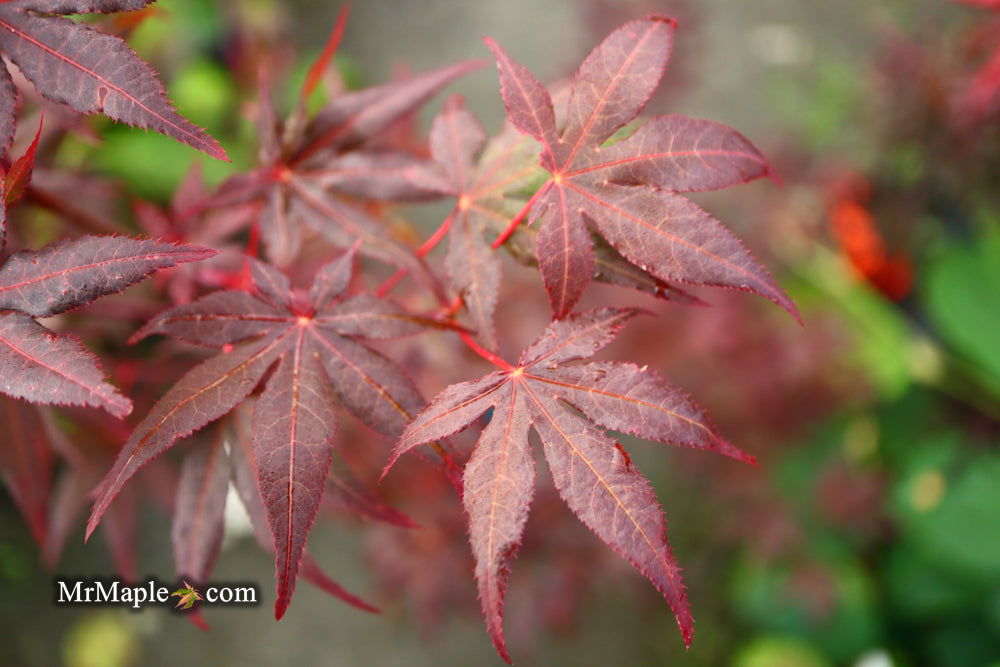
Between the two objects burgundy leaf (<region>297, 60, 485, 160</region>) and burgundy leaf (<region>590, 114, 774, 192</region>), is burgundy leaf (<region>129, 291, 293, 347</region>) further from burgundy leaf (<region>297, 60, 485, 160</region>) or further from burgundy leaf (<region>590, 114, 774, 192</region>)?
burgundy leaf (<region>590, 114, 774, 192</region>)

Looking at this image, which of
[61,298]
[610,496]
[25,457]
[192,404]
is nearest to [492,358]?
[610,496]

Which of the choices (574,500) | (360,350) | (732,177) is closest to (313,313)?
(360,350)

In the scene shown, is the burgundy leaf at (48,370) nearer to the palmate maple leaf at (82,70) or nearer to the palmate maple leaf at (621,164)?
the palmate maple leaf at (82,70)

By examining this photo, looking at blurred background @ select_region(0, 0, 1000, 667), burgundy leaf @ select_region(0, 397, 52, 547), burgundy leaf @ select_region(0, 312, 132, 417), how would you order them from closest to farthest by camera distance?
burgundy leaf @ select_region(0, 312, 132, 417) < burgundy leaf @ select_region(0, 397, 52, 547) < blurred background @ select_region(0, 0, 1000, 667)

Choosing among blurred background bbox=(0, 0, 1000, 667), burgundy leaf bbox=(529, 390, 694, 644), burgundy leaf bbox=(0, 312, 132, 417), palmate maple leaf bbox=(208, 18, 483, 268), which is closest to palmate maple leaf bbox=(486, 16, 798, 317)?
burgundy leaf bbox=(529, 390, 694, 644)

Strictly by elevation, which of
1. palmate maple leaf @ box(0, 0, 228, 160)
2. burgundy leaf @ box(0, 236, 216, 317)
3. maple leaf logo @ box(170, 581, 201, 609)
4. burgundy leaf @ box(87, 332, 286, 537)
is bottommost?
Answer: maple leaf logo @ box(170, 581, 201, 609)

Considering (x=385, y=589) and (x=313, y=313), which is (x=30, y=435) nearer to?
(x=313, y=313)

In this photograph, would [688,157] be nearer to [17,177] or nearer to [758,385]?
[17,177]
